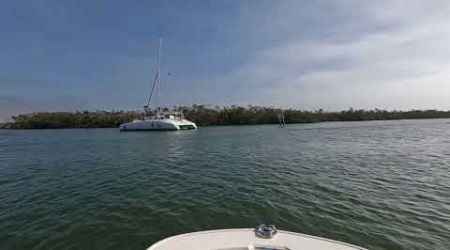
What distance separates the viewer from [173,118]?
275ft

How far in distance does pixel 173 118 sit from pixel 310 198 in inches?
2945

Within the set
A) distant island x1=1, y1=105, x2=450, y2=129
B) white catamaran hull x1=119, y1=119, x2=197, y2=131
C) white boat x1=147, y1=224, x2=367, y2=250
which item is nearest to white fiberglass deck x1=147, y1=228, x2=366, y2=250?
white boat x1=147, y1=224, x2=367, y2=250

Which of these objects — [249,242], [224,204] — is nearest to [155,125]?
[224,204]

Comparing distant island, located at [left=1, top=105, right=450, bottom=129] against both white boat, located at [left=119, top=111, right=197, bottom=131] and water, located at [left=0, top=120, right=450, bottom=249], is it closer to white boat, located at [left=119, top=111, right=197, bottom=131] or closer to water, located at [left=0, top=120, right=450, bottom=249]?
white boat, located at [left=119, top=111, right=197, bottom=131]

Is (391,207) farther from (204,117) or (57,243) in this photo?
(204,117)

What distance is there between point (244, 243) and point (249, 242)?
3.5 inches

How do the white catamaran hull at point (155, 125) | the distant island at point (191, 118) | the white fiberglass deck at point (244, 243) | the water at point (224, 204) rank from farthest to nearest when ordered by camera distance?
the distant island at point (191, 118) < the white catamaran hull at point (155, 125) < the water at point (224, 204) < the white fiberglass deck at point (244, 243)

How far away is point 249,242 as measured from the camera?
4.83 m

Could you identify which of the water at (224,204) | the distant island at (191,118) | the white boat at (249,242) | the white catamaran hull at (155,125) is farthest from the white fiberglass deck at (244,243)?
the distant island at (191,118)

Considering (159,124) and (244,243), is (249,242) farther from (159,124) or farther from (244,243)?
(159,124)

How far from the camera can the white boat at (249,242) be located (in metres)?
4.68

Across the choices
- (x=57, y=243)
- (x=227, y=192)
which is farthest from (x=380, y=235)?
(x=57, y=243)

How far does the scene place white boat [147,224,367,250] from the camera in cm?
468

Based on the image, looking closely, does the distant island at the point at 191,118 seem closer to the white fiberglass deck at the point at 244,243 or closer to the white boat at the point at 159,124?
the white boat at the point at 159,124
